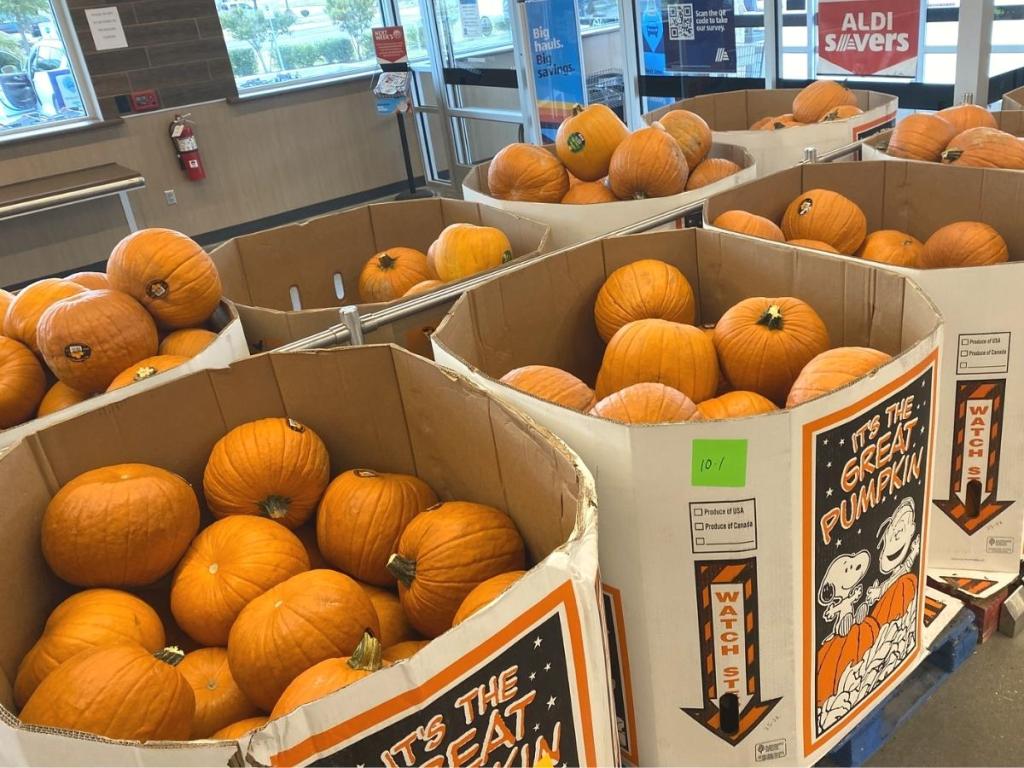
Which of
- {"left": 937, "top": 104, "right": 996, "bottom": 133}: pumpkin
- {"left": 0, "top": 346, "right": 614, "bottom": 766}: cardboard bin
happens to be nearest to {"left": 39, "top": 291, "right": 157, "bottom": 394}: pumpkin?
{"left": 0, "top": 346, "right": 614, "bottom": 766}: cardboard bin

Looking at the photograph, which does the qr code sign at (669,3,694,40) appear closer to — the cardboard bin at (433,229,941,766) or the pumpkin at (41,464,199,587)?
the cardboard bin at (433,229,941,766)

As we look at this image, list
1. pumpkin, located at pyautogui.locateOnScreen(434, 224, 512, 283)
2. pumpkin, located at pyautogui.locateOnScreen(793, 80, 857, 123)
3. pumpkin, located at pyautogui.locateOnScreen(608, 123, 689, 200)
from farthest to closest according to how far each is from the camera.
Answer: pumpkin, located at pyautogui.locateOnScreen(793, 80, 857, 123)
pumpkin, located at pyautogui.locateOnScreen(608, 123, 689, 200)
pumpkin, located at pyautogui.locateOnScreen(434, 224, 512, 283)

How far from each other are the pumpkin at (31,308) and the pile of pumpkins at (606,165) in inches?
41.7

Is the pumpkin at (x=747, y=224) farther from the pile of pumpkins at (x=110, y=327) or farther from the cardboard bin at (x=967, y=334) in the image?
the pile of pumpkins at (x=110, y=327)

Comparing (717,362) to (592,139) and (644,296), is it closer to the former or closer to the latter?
(644,296)

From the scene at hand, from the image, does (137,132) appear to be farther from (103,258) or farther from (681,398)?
(681,398)

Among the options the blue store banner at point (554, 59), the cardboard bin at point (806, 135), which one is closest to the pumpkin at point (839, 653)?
the cardboard bin at point (806, 135)

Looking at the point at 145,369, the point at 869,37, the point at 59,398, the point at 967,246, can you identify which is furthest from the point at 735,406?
the point at 869,37

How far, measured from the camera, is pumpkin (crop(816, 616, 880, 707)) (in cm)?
97

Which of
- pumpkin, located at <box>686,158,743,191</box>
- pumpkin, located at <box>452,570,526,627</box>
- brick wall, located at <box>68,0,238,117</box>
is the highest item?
brick wall, located at <box>68,0,238,117</box>

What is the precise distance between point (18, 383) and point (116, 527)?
0.53 metres

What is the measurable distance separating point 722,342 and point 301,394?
633mm

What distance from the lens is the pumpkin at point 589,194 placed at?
198 cm

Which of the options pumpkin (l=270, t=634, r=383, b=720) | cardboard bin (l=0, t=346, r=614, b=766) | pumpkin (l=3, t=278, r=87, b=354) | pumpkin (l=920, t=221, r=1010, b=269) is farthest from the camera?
pumpkin (l=920, t=221, r=1010, b=269)
